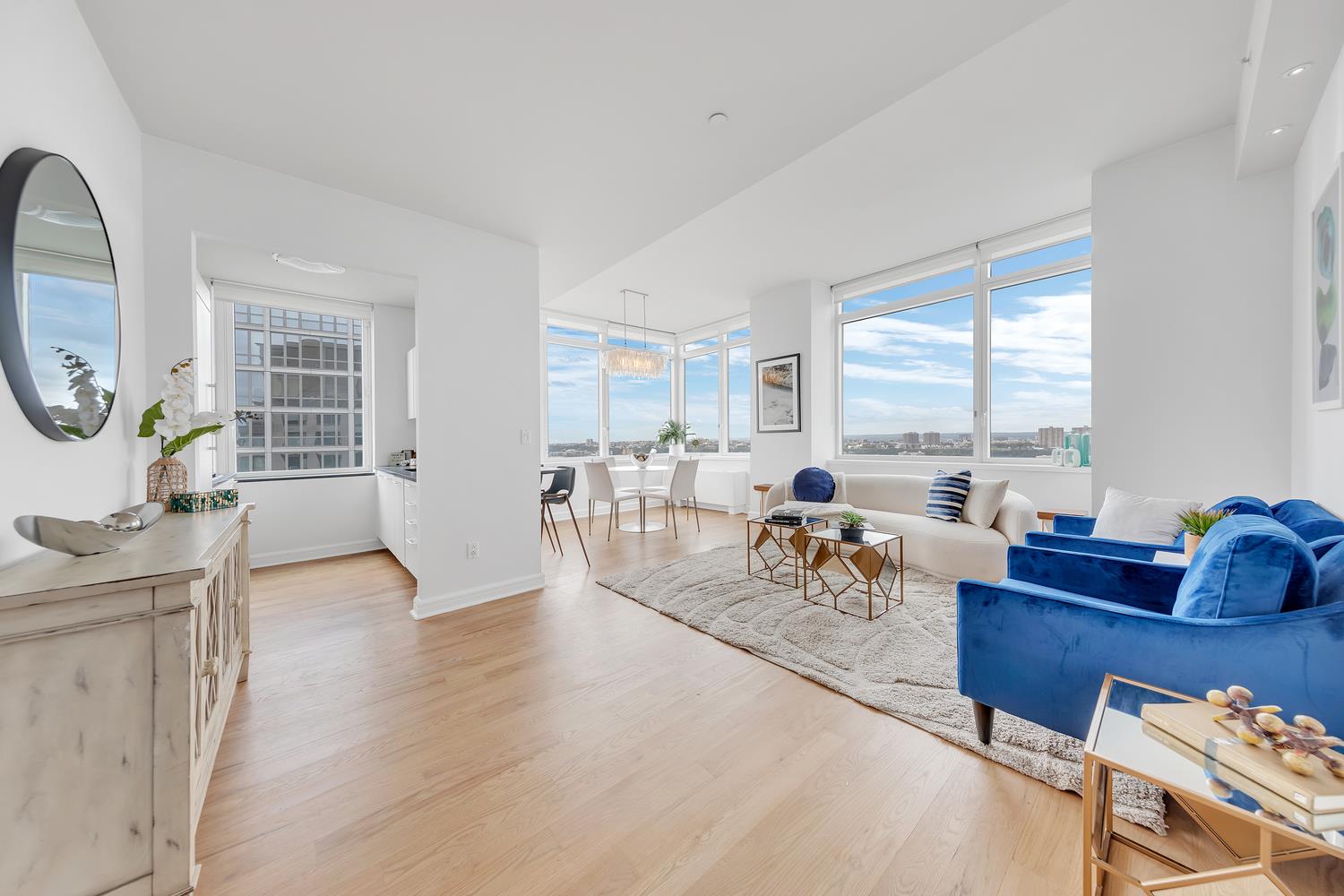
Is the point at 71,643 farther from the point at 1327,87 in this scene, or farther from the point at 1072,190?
the point at 1072,190

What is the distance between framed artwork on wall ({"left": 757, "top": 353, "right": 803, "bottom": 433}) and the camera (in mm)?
5820

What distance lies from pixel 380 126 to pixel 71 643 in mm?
2294

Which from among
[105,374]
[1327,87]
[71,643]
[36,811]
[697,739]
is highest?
[1327,87]

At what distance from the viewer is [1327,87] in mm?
1946

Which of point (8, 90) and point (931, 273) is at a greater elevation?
point (931, 273)

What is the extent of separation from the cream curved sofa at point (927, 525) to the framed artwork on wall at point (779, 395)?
1.21 meters

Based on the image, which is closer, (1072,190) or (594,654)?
(594,654)

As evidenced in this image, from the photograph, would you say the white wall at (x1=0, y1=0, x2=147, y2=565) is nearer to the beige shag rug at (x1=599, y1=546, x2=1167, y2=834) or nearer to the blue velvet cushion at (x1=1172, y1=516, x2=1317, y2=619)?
the beige shag rug at (x1=599, y1=546, x2=1167, y2=834)

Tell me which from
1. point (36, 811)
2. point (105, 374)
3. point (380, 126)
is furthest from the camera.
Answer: point (380, 126)

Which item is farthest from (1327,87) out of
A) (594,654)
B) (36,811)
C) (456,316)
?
(36,811)

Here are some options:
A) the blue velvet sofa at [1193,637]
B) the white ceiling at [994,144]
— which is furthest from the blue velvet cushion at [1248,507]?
the white ceiling at [994,144]

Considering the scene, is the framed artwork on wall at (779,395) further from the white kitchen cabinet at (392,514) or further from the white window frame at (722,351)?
the white kitchen cabinet at (392,514)

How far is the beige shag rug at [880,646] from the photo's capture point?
1636 millimetres

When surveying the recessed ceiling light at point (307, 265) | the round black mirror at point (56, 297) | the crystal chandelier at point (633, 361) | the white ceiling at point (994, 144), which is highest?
the white ceiling at point (994, 144)
